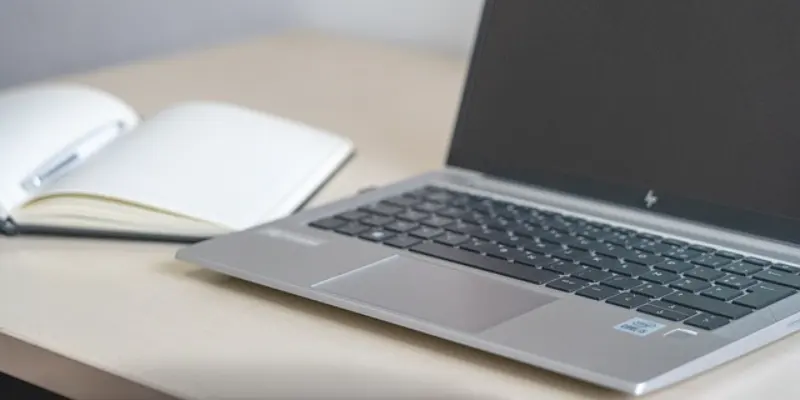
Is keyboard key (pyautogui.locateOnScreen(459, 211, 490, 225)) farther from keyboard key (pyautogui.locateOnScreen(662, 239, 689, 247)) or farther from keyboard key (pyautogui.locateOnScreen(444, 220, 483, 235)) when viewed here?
keyboard key (pyautogui.locateOnScreen(662, 239, 689, 247))

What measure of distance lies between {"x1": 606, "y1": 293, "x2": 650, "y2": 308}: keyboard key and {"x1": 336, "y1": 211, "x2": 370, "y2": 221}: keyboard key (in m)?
0.21

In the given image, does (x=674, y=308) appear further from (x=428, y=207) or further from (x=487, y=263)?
(x=428, y=207)

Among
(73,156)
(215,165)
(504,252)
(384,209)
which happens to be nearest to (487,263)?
(504,252)

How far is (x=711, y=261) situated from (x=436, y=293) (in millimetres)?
172

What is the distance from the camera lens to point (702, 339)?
22.6 inches

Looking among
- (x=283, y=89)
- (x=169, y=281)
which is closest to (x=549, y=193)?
(x=169, y=281)

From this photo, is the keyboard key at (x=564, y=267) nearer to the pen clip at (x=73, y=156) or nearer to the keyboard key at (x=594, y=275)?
the keyboard key at (x=594, y=275)

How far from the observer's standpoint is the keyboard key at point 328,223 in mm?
761

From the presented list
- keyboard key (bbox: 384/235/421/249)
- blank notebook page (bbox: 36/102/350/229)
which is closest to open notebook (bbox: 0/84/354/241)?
blank notebook page (bbox: 36/102/350/229)

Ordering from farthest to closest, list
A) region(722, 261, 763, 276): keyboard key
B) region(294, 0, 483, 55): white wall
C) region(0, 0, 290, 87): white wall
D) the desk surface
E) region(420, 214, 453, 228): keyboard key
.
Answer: region(294, 0, 483, 55): white wall < region(0, 0, 290, 87): white wall < region(420, 214, 453, 228): keyboard key < region(722, 261, 763, 276): keyboard key < the desk surface

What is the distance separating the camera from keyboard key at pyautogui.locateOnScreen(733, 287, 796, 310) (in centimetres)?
61

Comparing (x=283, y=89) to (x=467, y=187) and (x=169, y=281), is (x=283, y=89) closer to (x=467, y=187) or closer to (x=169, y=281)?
(x=467, y=187)

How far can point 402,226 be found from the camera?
2.49 ft

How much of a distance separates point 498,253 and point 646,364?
0.18m
